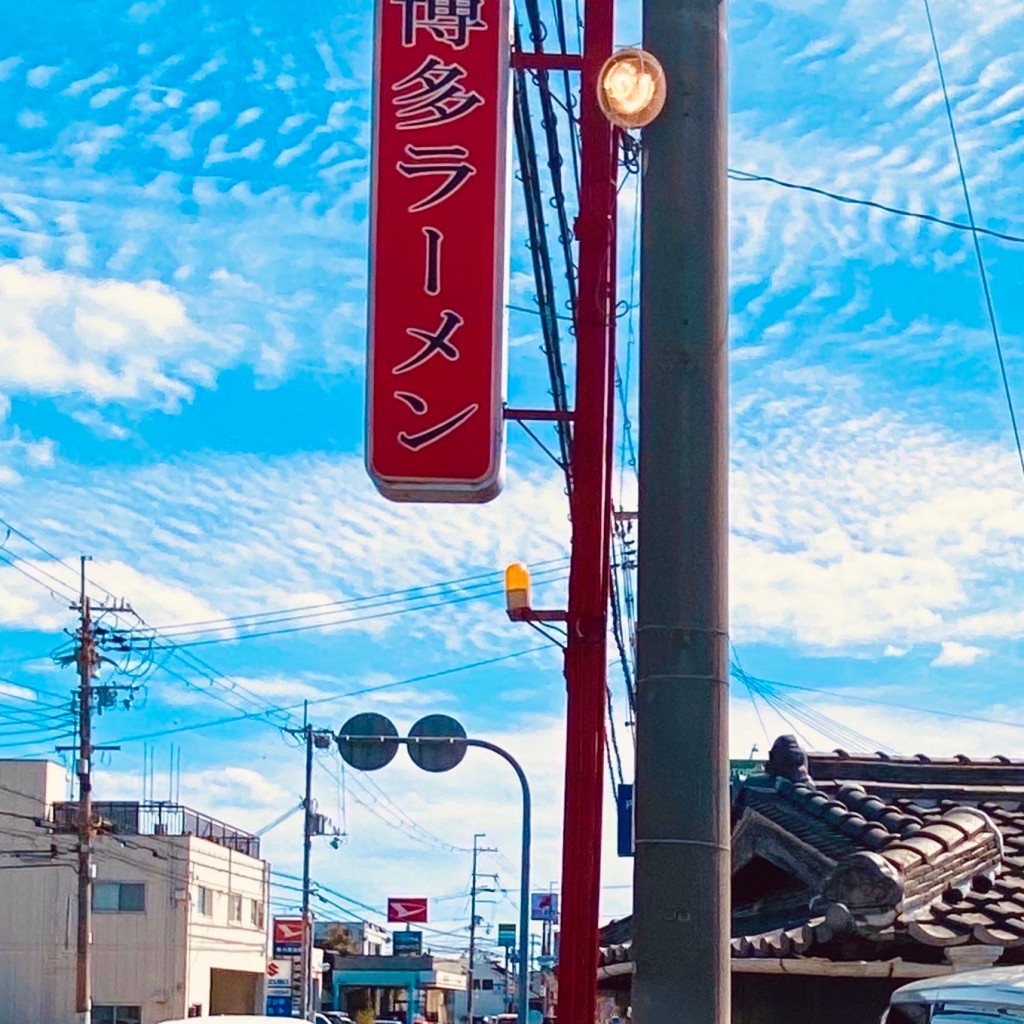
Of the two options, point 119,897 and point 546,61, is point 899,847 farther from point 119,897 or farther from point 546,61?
point 119,897

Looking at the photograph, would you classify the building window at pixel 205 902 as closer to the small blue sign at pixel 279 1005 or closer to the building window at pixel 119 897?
the building window at pixel 119 897

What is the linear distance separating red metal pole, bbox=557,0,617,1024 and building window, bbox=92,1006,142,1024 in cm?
4656

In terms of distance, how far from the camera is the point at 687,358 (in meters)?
4.51

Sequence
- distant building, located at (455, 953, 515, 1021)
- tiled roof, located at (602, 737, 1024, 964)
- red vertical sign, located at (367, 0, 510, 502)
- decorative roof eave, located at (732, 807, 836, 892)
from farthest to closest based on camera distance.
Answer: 1. distant building, located at (455, 953, 515, 1021)
2. decorative roof eave, located at (732, 807, 836, 892)
3. tiled roof, located at (602, 737, 1024, 964)
4. red vertical sign, located at (367, 0, 510, 502)

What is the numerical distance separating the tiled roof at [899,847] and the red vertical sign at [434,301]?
236 centimetres

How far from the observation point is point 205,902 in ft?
177

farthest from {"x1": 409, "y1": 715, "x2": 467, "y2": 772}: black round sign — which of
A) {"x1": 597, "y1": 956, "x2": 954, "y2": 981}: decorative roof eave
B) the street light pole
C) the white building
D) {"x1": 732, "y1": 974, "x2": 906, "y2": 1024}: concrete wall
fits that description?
the white building

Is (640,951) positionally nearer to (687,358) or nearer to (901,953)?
(687,358)

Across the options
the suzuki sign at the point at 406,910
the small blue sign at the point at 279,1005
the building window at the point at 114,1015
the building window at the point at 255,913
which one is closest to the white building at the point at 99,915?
the building window at the point at 114,1015

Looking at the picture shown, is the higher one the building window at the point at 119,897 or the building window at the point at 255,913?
the building window at the point at 119,897

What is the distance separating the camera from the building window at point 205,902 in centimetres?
5322

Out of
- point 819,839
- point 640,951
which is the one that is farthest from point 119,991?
point 640,951

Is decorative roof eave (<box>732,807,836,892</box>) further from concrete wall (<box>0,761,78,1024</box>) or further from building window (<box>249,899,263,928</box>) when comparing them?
building window (<box>249,899,263,928</box>)

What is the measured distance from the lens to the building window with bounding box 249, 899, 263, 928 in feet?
197
